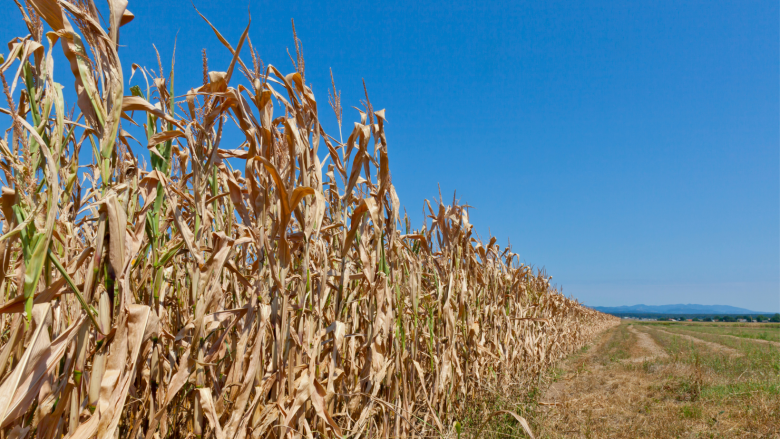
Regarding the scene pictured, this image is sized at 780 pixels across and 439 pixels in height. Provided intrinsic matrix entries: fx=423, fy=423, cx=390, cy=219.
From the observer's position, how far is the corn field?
1219mm

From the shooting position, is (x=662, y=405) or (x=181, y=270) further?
(x=662, y=405)

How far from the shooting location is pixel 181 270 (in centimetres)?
236

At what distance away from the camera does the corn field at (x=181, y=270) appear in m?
1.22

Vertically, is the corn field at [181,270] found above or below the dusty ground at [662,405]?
above

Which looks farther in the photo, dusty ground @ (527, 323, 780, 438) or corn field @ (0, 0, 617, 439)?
dusty ground @ (527, 323, 780, 438)

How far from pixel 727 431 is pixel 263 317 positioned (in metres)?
5.58

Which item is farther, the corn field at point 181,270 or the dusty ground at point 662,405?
the dusty ground at point 662,405

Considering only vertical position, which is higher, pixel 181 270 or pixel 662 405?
pixel 181 270

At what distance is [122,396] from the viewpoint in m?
1.27

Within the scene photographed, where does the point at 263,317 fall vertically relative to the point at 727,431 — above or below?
above

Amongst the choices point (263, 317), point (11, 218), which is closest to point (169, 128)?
point (11, 218)

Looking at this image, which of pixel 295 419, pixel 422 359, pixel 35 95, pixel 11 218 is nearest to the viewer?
pixel 11 218

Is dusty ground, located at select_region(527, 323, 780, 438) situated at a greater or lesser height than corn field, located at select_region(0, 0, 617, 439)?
lesser

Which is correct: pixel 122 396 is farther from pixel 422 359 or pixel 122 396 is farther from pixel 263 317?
pixel 422 359
